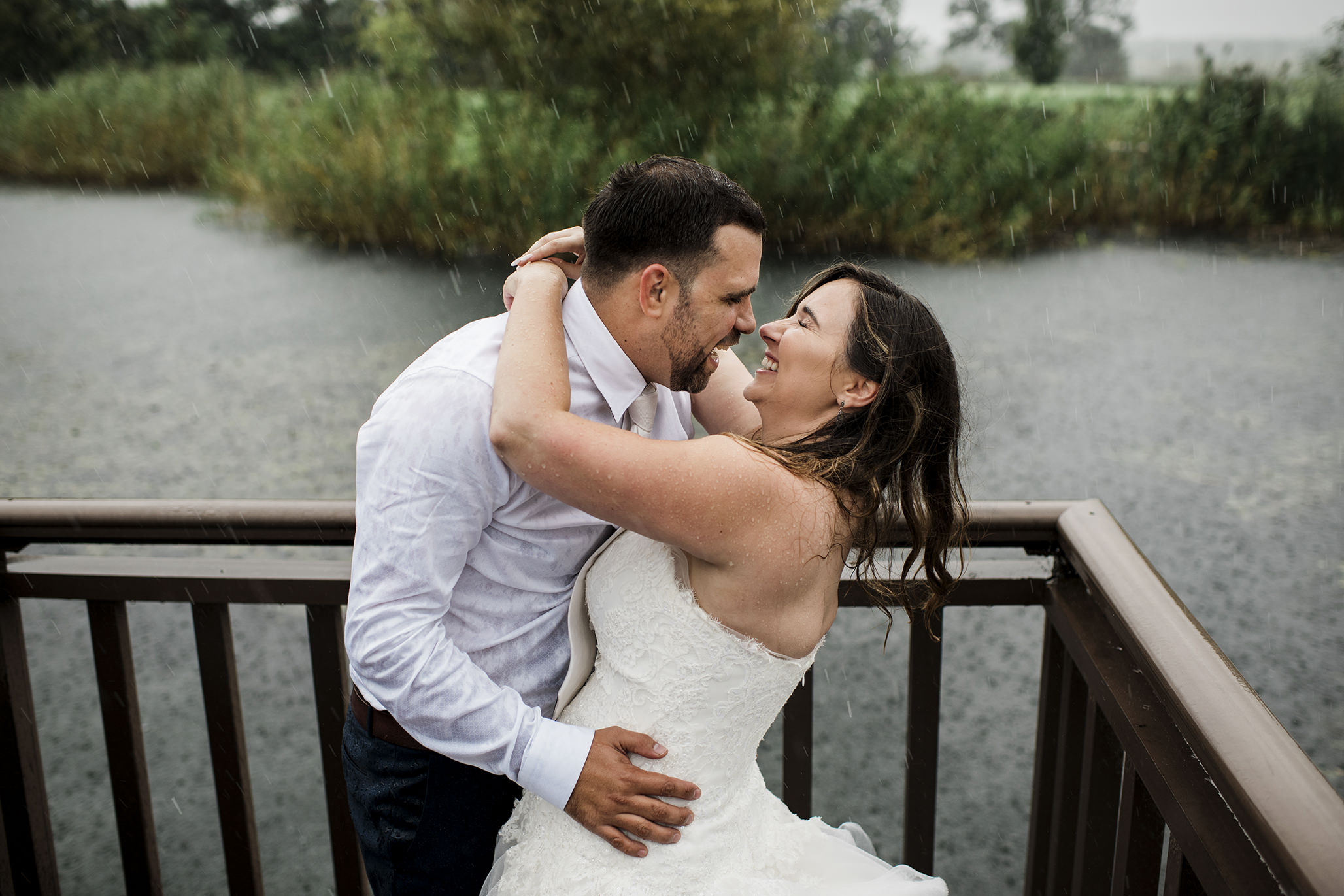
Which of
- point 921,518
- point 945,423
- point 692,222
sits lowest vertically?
point 921,518

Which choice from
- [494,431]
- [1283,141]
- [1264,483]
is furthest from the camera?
[1283,141]

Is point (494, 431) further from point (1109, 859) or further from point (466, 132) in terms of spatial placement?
point (466, 132)

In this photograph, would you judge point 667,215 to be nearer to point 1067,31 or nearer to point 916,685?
point 916,685

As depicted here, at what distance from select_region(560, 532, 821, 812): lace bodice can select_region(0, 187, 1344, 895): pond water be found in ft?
8.07

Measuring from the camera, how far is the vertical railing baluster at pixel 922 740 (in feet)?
5.79

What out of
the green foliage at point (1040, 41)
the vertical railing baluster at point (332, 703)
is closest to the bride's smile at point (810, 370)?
the vertical railing baluster at point (332, 703)

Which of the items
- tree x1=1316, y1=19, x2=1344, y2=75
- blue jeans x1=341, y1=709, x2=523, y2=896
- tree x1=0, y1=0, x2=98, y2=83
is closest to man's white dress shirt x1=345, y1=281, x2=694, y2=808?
blue jeans x1=341, y1=709, x2=523, y2=896

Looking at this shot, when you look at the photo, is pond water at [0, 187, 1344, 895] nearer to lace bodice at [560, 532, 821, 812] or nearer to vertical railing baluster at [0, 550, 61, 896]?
vertical railing baluster at [0, 550, 61, 896]

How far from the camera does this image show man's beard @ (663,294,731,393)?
4.67 ft

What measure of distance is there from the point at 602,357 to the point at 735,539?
0.36m

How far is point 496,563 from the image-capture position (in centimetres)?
136

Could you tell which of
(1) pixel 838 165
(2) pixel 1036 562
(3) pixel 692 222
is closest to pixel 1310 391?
(1) pixel 838 165

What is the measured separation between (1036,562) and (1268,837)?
3.06 feet

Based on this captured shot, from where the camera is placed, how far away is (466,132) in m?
7.38
